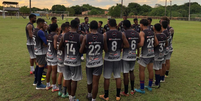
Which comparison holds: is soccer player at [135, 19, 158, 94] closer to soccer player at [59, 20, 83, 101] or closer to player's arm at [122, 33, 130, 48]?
player's arm at [122, 33, 130, 48]

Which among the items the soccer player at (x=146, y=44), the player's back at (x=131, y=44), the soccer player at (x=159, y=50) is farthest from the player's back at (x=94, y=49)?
the soccer player at (x=159, y=50)

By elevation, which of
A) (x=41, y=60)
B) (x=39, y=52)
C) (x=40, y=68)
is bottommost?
(x=40, y=68)

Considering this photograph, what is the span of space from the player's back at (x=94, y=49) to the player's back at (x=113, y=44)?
30 cm

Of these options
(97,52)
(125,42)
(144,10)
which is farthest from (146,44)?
(144,10)

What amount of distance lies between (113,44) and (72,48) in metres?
1.20

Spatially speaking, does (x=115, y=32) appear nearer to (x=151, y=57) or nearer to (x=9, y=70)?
(x=151, y=57)

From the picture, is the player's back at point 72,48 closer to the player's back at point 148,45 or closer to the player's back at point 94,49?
the player's back at point 94,49

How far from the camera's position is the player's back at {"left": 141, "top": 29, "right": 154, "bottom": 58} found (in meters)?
4.86

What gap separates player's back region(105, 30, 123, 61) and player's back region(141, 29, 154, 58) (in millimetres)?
1072

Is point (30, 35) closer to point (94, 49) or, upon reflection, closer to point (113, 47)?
point (94, 49)

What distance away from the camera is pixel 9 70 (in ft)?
23.1

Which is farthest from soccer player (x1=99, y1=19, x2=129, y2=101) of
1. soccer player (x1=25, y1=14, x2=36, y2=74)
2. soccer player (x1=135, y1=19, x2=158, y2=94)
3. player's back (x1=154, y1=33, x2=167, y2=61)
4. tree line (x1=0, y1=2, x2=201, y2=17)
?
tree line (x1=0, y1=2, x2=201, y2=17)

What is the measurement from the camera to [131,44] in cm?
466

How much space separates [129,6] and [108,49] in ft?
410
